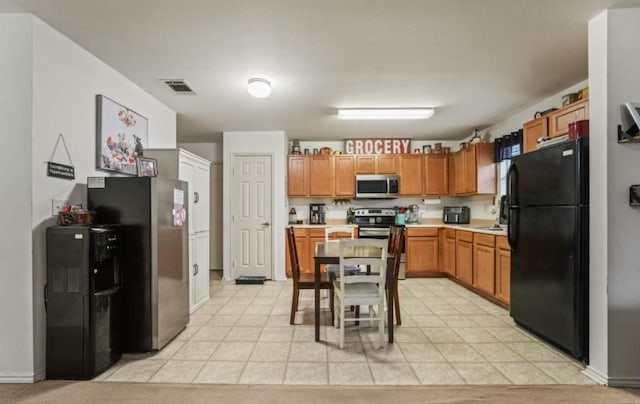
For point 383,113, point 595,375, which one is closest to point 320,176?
point 383,113

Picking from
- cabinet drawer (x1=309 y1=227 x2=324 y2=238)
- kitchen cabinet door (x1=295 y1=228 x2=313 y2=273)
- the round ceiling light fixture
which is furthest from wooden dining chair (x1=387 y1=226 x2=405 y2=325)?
kitchen cabinet door (x1=295 y1=228 x2=313 y2=273)

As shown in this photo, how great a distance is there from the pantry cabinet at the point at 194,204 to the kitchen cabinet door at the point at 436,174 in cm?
376

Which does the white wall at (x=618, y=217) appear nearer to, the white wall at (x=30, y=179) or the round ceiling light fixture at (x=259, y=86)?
the round ceiling light fixture at (x=259, y=86)

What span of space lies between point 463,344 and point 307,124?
11.7 feet

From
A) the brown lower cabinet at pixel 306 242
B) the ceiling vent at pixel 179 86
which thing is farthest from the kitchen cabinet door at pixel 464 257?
the ceiling vent at pixel 179 86

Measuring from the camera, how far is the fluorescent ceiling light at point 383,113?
13.3 feet

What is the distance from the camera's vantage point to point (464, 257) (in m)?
4.62

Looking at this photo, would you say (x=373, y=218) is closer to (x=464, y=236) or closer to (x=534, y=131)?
(x=464, y=236)

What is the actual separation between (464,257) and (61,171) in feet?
15.6

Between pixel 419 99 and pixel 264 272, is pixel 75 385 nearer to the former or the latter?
pixel 264 272

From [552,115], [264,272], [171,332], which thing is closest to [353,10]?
[552,115]

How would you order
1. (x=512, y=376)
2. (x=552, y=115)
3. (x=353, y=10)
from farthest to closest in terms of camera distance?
(x=552, y=115)
(x=512, y=376)
(x=353, y=10)

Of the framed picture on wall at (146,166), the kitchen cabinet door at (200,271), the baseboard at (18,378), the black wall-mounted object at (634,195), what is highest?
the framed picture on wall at (146,166)

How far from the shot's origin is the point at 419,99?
12.4 feet
